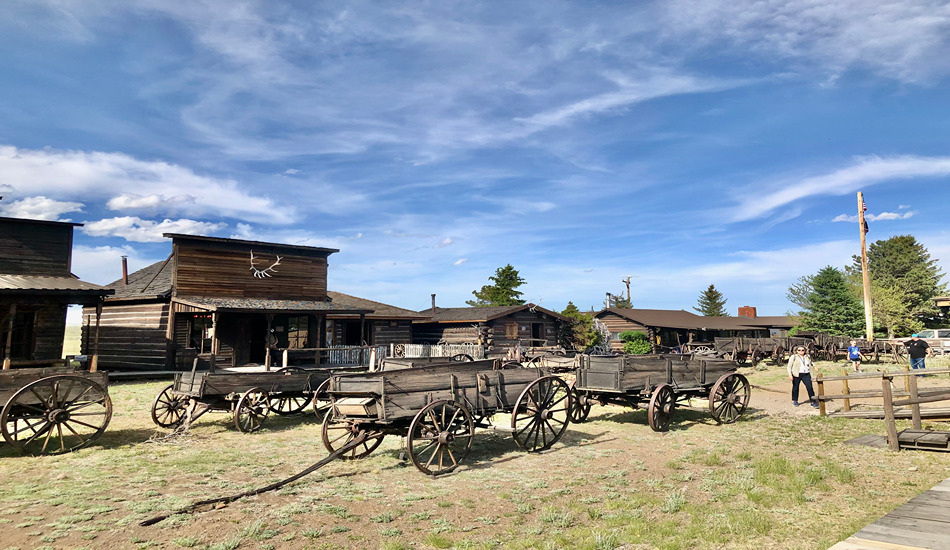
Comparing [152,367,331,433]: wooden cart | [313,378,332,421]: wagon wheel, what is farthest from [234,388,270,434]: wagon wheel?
[313,378,332,421]: wagon wheel

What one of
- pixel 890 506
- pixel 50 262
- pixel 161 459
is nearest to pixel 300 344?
pixel 50 262

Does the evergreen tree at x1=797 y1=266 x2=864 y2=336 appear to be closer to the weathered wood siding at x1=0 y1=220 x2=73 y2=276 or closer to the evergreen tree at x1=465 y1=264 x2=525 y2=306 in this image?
the evergreen tree at x1=465 y1=264 x2=525 y2=306

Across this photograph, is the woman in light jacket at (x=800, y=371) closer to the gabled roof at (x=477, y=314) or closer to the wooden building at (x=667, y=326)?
the gabled roof at (x=477, y=314)

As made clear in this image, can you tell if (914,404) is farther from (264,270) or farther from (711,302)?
(711,302)

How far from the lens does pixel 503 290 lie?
58.8m

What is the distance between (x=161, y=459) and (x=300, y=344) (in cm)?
2041

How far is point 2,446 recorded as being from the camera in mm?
9922

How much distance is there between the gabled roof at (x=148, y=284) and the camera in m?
26.0

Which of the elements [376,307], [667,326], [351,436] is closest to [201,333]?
[376,307]

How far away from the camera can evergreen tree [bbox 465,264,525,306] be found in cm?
5828

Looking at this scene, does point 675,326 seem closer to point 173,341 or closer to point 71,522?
point 173,341

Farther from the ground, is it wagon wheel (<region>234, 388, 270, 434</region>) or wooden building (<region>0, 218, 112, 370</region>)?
wooden building (<region>0, 218, 112, 370</region>)

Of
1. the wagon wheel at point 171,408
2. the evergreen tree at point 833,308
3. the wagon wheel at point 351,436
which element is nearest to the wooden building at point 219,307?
the wagon wheel at point 171,408

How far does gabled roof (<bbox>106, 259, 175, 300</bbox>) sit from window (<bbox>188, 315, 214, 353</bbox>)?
1822 millimetres
